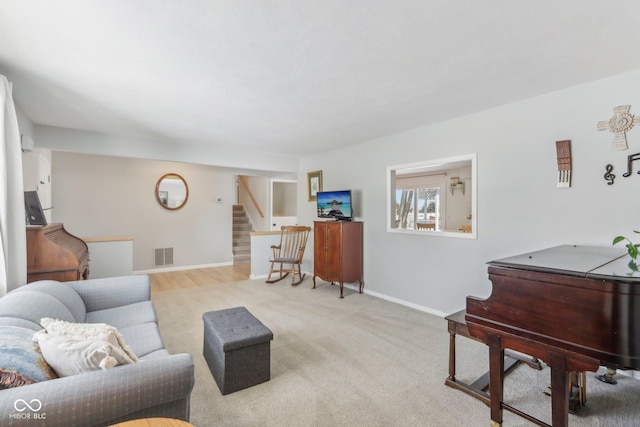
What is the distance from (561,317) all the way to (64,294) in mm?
3111

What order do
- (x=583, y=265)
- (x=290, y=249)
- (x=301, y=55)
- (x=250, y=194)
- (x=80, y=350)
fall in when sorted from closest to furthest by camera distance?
(x=80, y=350) < (x=583, y=265) < (x=301, y=55) < (x=290, y=249) < (x=250, y=194)

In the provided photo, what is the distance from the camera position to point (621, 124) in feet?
7.45

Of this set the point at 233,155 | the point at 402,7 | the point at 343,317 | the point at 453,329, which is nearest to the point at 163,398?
the point at 453,329

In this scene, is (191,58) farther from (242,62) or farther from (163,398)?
(163,398)

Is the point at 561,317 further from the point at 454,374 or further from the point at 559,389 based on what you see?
the point at 454,374

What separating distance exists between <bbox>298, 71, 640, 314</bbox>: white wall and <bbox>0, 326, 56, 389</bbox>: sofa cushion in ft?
11.5

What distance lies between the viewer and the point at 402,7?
59.1 inches

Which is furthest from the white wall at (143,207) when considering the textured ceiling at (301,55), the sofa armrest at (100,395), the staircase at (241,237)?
the sofa armrest at (100,395)

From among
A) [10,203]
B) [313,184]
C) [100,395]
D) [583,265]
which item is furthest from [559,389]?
[313,184]

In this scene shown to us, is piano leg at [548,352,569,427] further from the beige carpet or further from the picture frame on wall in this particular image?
the picture frame on wall

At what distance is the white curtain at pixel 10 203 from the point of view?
1.95m

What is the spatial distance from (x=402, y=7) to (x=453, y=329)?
6.83 ft

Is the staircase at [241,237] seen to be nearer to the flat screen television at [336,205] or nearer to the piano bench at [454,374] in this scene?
the flat screen television at [336,205]
